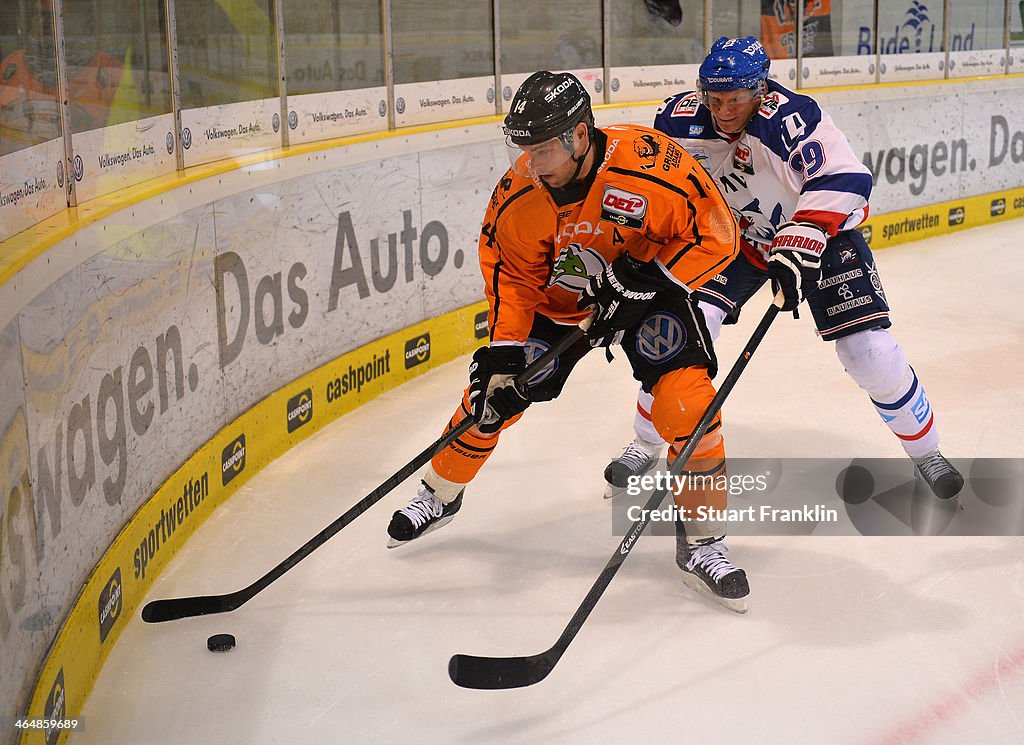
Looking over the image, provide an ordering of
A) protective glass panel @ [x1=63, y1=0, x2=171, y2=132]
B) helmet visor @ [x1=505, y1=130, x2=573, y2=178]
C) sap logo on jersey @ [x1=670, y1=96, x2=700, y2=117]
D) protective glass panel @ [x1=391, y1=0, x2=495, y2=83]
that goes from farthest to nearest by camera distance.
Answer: protective glass panel @ [x1=391, y1=0, x2=495, y2=83] < sap logo on jersey @ [x1=670, y1=96, x2=700, y2=117] < protective glass panel @ [x1=63, y1=0, x2=171, y2=132] < helmet visor @ [x1=505, y1=130, x2=573, y2=178]

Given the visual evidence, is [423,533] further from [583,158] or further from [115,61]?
[115,61]

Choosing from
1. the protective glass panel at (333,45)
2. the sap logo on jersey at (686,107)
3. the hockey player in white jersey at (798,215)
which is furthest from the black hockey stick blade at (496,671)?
the protective glass panel at (333,45)

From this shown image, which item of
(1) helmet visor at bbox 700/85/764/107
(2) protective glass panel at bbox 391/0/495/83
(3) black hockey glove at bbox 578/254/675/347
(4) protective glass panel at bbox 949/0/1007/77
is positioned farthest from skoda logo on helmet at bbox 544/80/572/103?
(4) protective glass panel at bbox 949/0/1007/77

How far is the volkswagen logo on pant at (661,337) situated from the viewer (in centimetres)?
278

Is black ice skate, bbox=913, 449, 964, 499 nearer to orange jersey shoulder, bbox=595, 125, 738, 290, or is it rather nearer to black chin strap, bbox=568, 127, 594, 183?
orange jersey shoulder, bbox=595, 125, 738, 290

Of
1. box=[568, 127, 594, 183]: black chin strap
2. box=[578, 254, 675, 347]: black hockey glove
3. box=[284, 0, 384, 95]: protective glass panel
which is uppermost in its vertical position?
box=[284, 0, 384, 95]: protective glass panel

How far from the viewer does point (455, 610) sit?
2.82 m

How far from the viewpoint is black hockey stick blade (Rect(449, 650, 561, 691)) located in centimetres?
237

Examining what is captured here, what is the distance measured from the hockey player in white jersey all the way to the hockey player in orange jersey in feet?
1.00

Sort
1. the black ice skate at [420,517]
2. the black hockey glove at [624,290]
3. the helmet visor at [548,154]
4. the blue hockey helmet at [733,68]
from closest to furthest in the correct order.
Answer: the helmet visor at [548,154] → the black hockey glove at [624,290] → the blue hockey helmet at [733,68] → the black ice skate at [420,517]

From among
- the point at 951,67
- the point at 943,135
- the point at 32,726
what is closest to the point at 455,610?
the point at 32,726

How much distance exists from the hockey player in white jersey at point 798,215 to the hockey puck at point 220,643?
1.50m

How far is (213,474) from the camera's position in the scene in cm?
340

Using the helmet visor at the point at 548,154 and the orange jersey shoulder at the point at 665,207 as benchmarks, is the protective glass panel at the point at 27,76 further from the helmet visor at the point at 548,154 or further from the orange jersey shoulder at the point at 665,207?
the orange jersey shoulder at the point at 665,207
